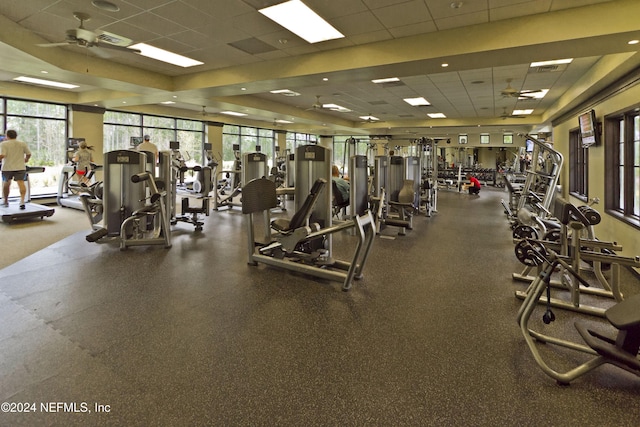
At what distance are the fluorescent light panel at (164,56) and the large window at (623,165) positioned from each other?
6658 millimetres

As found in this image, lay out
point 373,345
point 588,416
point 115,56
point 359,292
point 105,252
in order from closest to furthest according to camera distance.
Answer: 1. point 588,416
2. point 373,345
3. point 359,292
4. point 105,252
5. point 115,56

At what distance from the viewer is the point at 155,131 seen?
11.6 m

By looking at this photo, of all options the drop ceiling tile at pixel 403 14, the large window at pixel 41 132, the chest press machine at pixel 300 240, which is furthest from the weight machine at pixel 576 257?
the large window at pixel 41 132

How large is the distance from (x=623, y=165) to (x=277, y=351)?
540 cm

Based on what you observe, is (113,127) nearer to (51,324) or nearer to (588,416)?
(51,324)

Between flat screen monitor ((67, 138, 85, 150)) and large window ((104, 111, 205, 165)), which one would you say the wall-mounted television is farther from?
flat screen monitor ((67, 138, 85, 150))

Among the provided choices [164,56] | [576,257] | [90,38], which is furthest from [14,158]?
[576,257]

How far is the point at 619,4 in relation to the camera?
3684 mm

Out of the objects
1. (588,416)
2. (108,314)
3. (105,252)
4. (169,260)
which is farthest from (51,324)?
(588,416)

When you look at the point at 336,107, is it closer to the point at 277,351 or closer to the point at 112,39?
the point at 112,39

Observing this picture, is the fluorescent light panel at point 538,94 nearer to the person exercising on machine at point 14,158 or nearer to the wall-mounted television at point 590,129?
the wall-mounted television at point 590,129

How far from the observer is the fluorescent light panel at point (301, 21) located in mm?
4066

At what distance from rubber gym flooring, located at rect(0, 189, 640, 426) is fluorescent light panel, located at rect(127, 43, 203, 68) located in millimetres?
3461

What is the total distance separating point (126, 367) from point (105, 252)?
2938mm
